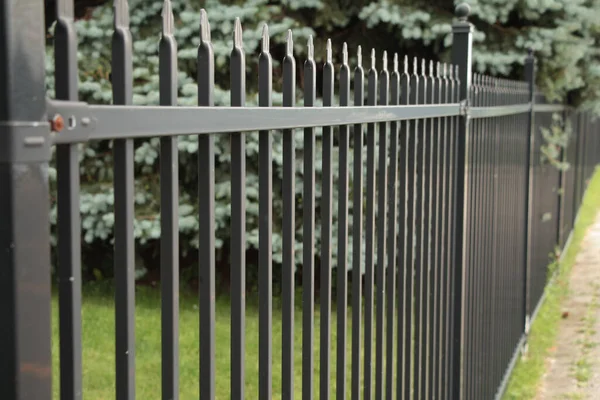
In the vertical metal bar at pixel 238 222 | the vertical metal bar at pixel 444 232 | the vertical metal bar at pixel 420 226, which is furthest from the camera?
the vertical metal bar at pixel 444 232

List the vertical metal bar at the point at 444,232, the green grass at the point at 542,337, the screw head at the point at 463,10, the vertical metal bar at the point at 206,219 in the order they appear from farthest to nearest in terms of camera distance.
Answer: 1. the green grass at the point at 542,337
2. the screw head at the point at 463,10
3. the vertical metal bar at the point at 444,232
4. the vertical metal bar at the point at 206,219

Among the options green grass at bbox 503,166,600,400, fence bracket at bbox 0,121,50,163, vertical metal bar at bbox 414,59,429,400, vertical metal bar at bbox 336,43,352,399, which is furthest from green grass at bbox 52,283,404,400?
fence bracket at bbox 0,121,50,163

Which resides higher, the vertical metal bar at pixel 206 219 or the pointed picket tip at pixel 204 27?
the pointed picket tip at pixel 204 27

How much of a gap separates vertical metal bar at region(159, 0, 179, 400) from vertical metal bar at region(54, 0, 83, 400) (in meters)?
0.23


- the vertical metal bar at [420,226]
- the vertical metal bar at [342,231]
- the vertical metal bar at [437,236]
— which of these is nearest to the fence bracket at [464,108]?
the vertical metal bar at [437,236]

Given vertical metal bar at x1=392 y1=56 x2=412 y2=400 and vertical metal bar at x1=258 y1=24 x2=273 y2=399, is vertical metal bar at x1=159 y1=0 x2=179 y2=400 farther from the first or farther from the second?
vertical metal bar at x1=392 y1=56 x2=412 y2=400

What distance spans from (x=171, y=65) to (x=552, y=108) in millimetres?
6897

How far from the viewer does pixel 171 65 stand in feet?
5.10

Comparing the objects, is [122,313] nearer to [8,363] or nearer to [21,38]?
[8,363]

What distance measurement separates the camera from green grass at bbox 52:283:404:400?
219 inches

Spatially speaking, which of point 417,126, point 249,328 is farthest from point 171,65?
point 249,328

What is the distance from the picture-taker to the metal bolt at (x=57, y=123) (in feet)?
4.15

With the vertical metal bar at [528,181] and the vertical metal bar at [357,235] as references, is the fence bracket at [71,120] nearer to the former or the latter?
the vertical metal bar at [357,235]

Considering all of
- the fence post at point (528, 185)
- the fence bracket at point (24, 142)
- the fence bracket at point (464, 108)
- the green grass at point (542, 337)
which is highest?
the fence bracket at point (24, 142)
